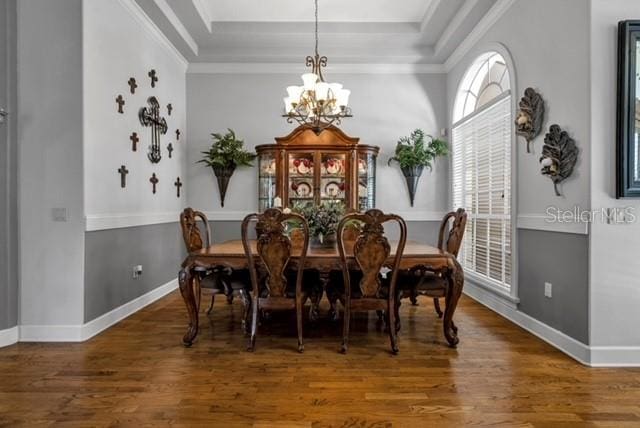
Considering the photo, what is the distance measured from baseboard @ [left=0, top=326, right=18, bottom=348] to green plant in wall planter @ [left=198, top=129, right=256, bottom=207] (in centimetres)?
285

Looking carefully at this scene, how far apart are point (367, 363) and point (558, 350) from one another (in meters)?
1.41

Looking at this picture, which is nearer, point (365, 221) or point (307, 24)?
point (365, 221)

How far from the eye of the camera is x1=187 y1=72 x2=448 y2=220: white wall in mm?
5633

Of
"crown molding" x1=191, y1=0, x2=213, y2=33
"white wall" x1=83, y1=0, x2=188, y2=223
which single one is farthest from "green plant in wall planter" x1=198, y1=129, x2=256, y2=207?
"crown molding" x1=191, y1=0, x2=213, y2=33

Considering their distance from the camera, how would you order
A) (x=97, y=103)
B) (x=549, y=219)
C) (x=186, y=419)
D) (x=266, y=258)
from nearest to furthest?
(x=186, y=419), (x=266, y=258), (x=549, y=219), (x=97, y=103)

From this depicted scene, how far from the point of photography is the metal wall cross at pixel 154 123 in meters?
4.29

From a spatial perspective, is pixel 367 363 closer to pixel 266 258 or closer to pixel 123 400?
pixel 266 258

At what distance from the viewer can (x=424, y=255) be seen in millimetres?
3020

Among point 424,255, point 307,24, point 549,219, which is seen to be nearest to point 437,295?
point 424,255

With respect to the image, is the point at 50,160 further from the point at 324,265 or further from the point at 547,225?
the point at 547,225

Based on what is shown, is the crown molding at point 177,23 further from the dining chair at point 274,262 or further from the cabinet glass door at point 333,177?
the dining chair at point 274,262

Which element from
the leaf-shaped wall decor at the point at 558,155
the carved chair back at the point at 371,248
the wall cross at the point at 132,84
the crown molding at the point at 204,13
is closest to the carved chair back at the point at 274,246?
the carved chair back at the point at 371,248

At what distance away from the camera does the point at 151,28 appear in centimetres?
438

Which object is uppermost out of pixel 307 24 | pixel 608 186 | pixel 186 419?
pixel 307 24
